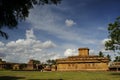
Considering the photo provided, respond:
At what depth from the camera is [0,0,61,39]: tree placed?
19.7 metres

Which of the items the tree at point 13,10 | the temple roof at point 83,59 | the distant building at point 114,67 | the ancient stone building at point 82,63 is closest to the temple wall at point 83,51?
the ancient stone building at point 82,63

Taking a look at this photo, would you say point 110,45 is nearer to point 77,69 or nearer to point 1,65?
point 77,69

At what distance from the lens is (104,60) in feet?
259

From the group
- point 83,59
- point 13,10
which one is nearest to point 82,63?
point 83,59

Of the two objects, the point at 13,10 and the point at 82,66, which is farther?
the point at 82,66

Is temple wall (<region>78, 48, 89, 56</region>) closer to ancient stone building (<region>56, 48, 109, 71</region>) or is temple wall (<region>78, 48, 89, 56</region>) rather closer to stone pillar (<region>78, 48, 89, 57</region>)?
stone pillar (<region>78, 48, 89, 57</region>)

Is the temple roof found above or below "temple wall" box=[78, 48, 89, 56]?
below

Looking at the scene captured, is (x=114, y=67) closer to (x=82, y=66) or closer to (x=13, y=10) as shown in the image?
(x=82, y=66)

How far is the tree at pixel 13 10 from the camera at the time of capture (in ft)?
64.7

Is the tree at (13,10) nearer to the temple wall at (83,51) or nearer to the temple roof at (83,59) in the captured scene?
the temple roof at (83,59)

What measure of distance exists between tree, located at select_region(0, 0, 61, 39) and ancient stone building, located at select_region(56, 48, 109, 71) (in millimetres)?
60296

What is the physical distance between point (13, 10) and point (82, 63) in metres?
62.1

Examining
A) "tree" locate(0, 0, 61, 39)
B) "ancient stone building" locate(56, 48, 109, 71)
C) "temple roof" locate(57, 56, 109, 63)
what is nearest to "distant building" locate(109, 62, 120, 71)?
"ancient stone building" locate(56, 48, 109, 71)

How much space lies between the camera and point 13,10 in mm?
20375
